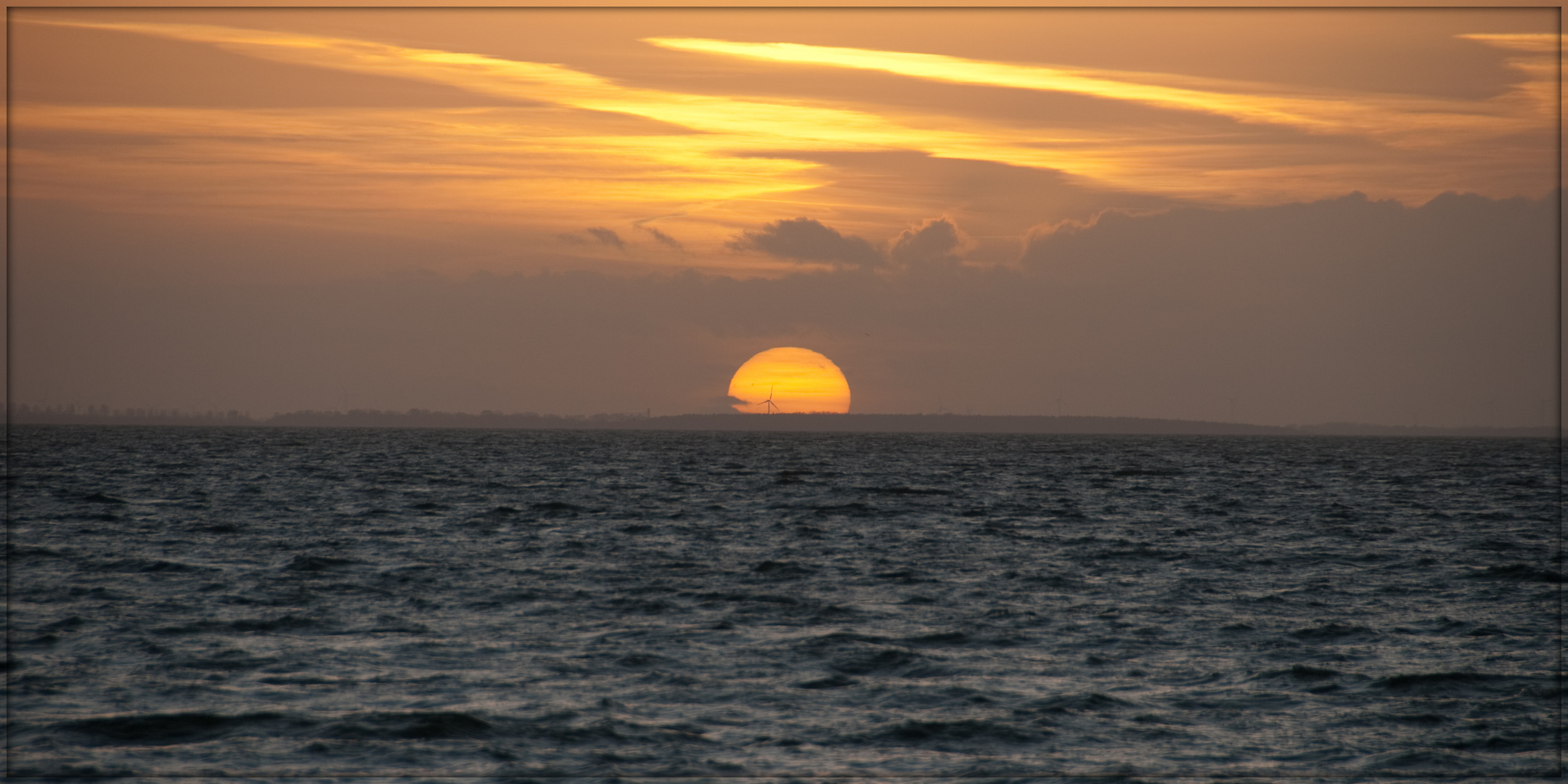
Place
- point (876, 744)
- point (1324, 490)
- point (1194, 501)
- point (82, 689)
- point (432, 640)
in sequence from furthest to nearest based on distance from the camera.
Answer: point (1324, 490) < point (1194, 501) < point (432, 640) < point (82, 689) < point (876, 744)

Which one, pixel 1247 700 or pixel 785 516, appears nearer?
pixel 1247 700

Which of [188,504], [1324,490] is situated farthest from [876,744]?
[1324,490]

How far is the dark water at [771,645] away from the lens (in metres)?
16.5

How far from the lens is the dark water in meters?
16.5

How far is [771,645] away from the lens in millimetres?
22875

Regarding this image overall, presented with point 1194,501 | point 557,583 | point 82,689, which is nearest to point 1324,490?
point 1194,501

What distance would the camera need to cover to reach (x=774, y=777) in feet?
50.0

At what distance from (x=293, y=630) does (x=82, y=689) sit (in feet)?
16.3

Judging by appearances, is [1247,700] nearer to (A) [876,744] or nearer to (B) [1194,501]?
(A) [876,744]

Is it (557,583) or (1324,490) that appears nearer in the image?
(557,583)

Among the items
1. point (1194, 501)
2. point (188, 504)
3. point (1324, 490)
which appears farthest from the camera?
point (1324, 490)

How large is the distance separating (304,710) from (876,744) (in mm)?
8125

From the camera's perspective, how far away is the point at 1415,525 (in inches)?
1946

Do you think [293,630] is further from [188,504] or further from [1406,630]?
[188,504]
